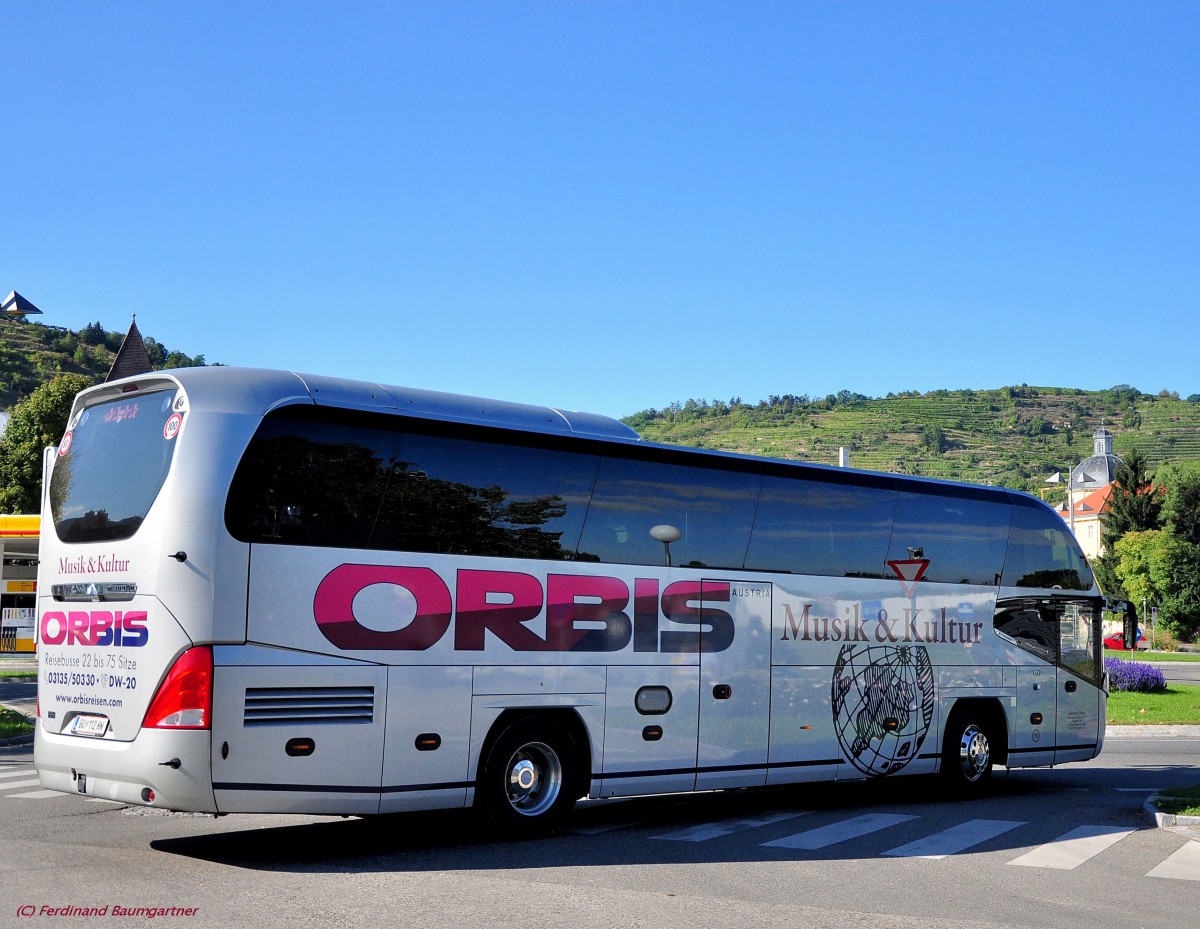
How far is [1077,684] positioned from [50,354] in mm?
141409

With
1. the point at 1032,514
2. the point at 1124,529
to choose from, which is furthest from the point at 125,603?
the point at 1124,529

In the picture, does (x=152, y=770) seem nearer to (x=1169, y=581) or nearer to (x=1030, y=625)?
(x=1030, y=625)

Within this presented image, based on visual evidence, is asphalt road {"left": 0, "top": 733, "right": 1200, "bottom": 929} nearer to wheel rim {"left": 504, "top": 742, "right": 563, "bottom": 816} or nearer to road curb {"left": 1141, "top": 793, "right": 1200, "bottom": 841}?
road curb {"left": 1141, "top": 793, "right": 1200, "bottom": 841}

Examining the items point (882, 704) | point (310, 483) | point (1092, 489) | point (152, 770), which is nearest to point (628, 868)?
point (152, 770)

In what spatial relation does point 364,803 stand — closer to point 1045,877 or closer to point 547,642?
point 547,642

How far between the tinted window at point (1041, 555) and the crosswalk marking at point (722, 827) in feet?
15.0

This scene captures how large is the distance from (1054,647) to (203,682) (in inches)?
446

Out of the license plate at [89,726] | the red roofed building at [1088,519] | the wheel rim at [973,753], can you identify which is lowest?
the wheel rim at [973,753]

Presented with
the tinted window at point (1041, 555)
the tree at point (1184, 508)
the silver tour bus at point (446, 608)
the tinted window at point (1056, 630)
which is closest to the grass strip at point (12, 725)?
the silver tour bus at point (446, 608)

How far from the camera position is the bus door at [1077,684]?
16203 mm

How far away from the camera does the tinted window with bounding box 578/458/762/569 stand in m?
11.4

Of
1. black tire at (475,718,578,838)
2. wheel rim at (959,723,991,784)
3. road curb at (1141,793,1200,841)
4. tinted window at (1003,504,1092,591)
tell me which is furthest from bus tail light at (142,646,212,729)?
tinted window at (1003,504,1092,591)

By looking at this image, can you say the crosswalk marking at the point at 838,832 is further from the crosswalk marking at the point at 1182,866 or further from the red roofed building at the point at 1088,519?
the red roofed building at the point at 1088,519

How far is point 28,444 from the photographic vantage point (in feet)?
202
